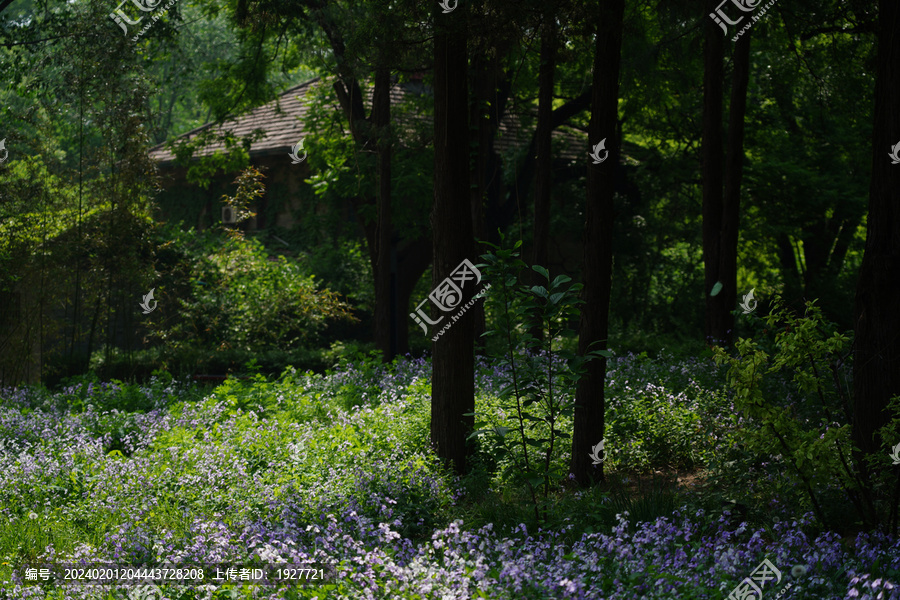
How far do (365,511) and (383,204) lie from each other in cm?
844

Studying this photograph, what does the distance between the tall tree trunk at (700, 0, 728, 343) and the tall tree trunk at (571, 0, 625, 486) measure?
5380mm

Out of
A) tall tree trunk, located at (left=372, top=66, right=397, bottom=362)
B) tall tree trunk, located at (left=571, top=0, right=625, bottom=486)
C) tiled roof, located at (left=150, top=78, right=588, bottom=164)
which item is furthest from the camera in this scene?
tiled roof, located at (left=150, top=78, right=588, bottom=164)

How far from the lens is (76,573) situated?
5340 mm

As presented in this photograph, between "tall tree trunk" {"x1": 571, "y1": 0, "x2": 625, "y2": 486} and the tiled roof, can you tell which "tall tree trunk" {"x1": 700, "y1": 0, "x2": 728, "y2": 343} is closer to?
"tall tree trunk" {"x1": 571, "y1": 0, "x2": 625, "y2": 486}

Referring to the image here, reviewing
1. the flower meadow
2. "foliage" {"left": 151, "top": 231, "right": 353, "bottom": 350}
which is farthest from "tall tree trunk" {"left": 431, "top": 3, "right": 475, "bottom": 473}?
"foliage" {"left": 151, "top": 231, "right": 353, "bottom": 350}

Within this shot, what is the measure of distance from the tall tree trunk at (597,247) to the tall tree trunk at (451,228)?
1169 mm

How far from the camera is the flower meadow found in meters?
4.49

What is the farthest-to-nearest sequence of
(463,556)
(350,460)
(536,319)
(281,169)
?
(281,169)
(350,460)
(536,319)
(463,556)

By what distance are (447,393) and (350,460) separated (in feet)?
4.03

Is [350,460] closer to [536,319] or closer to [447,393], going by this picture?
[447,393]

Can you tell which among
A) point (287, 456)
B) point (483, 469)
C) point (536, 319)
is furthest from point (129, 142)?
point (536, 319)

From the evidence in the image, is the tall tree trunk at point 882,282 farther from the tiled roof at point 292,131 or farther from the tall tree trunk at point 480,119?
the tiled roof at point 292,131

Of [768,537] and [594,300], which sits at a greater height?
[594,300]

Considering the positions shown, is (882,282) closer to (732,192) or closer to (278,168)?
(732,192)
